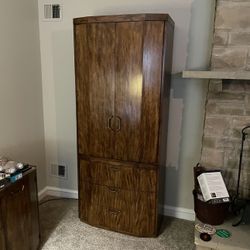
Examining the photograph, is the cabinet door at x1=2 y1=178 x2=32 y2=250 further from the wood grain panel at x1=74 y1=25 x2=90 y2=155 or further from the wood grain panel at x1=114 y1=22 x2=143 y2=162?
the wood grain panel at x1=114 y1=22 x2=143 y2=162

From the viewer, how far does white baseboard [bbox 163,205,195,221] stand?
2.53 meters

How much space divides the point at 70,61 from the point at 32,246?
5.66 ft

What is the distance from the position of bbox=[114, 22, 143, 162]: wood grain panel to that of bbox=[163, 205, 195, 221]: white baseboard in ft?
2.69

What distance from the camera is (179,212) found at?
257 cm

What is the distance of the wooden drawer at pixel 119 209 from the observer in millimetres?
2172

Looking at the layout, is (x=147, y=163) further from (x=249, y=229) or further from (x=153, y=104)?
(x=249, y=229)

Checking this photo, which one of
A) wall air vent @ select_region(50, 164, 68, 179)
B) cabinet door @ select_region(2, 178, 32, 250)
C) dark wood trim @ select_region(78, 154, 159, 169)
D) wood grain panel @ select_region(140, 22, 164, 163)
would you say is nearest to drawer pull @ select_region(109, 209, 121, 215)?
dark wood trim @ select_region(78, 154, 159, 169)

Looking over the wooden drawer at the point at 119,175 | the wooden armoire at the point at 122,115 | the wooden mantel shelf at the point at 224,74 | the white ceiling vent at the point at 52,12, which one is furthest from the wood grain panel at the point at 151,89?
the white ceiling vent at the point at 52,12

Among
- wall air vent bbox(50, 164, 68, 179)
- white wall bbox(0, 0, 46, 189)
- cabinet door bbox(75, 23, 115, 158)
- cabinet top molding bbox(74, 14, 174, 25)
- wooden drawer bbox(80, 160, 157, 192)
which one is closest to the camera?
cabinet top molding bbox(74, 14, 174, 25)

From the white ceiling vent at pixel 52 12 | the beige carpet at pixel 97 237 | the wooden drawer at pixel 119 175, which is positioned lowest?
the beige carpet at pixel 97 237

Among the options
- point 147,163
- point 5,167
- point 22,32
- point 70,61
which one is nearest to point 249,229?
point 147,163

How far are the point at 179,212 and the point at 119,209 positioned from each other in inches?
27.2

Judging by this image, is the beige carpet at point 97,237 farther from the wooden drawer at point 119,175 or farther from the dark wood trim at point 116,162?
the dark wood trim at point 116,162

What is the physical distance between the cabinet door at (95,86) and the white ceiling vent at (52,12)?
668mm
